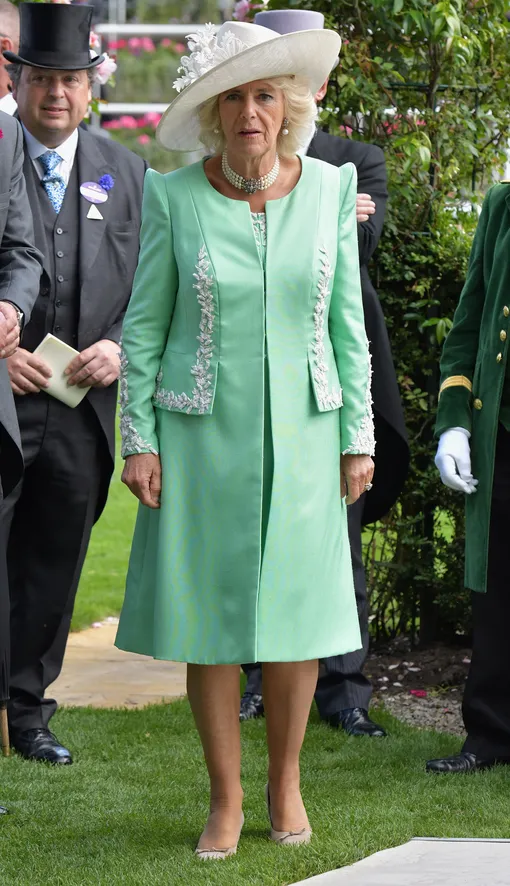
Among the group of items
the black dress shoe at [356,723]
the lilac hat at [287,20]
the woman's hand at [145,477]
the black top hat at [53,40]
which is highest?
the lilac hat at [287,20]

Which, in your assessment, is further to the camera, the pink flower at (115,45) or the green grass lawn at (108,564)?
the pink flower at (115,45)

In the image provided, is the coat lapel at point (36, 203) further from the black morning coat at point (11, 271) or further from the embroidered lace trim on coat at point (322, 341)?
the embroidered lace trim on coat at point (322, 341)

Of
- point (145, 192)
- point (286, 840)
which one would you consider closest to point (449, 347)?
point (145, 192)

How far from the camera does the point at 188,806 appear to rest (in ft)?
13.8

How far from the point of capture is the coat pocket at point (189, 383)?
3.62 meters

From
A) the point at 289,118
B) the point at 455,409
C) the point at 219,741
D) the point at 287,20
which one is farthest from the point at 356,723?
the point at 287,20

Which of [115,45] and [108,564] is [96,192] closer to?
[108,564]

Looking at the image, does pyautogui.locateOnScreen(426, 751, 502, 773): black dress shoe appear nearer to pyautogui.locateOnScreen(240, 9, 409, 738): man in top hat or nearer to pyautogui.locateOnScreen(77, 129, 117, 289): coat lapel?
pyautogui.locateOnScreen(240, 9, 409, 738): man in top hat

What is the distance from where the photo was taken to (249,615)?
3.60 m

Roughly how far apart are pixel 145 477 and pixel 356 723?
184cm

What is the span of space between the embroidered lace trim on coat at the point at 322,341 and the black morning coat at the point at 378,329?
1.50 m

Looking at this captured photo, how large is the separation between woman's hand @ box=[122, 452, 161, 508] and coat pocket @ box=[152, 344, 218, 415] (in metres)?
0.14

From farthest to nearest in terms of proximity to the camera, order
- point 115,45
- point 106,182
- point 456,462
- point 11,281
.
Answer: point 115,45
point 106,182
point 456,462
point 11,281

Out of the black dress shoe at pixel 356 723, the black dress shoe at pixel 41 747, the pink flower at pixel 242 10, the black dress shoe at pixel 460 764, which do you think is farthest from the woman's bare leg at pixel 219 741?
the pink flower at pixel 242 10
